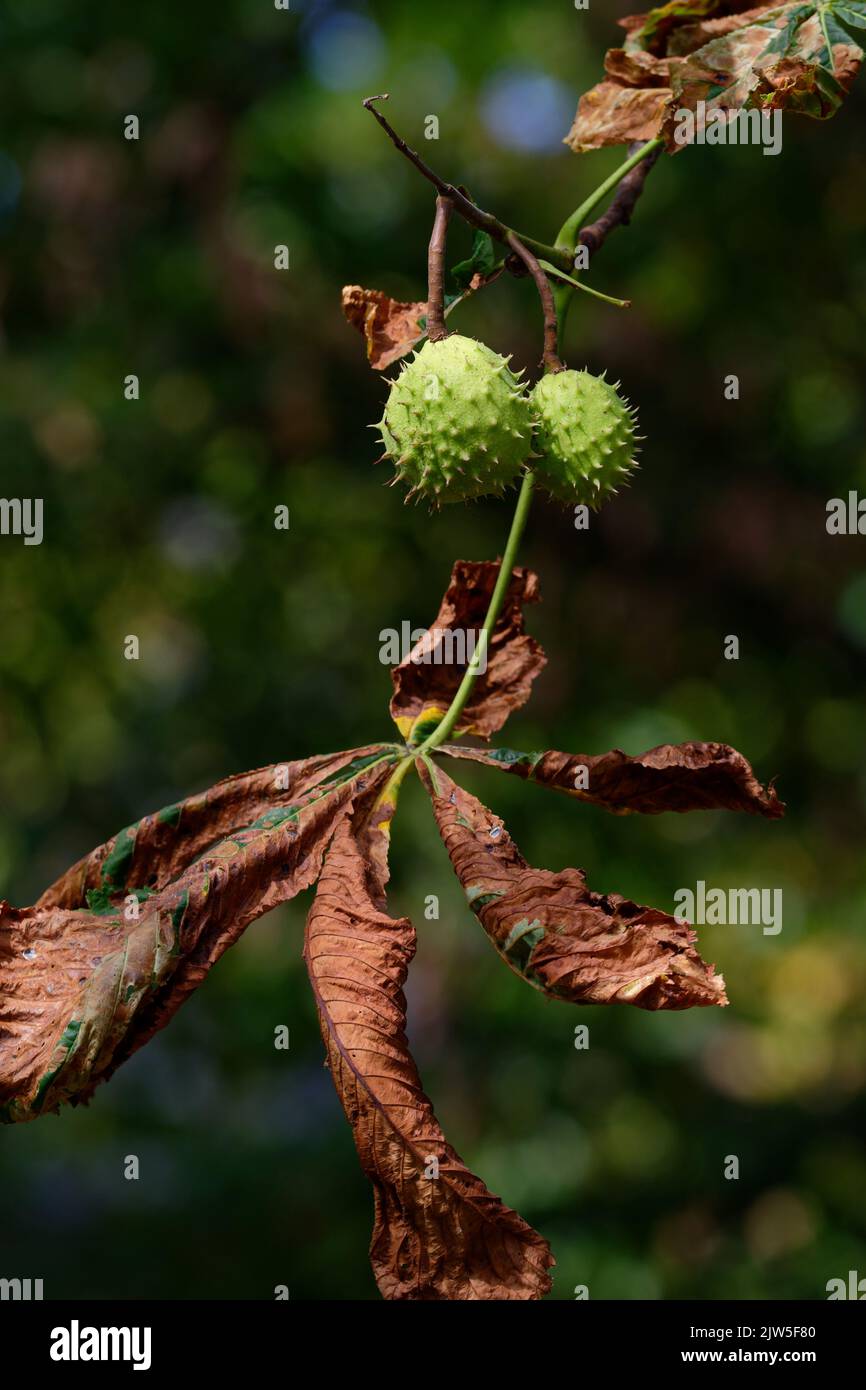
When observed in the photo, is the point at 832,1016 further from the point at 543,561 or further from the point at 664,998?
the point at 664,998

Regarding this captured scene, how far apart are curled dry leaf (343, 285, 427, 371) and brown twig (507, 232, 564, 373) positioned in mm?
113

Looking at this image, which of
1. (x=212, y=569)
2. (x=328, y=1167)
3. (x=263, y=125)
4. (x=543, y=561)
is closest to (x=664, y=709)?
(x=543, y=561)

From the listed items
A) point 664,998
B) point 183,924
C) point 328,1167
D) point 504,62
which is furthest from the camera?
point 328,1167

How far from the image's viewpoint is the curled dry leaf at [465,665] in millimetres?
1227

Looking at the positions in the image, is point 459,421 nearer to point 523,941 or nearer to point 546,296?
point 546,296

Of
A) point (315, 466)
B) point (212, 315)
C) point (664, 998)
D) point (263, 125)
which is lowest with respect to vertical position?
point (664, 998)

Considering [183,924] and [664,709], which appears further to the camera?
[664,709]

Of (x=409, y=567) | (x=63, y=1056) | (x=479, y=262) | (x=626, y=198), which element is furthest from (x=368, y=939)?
(x=409, y=567)

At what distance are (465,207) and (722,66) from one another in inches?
11.4

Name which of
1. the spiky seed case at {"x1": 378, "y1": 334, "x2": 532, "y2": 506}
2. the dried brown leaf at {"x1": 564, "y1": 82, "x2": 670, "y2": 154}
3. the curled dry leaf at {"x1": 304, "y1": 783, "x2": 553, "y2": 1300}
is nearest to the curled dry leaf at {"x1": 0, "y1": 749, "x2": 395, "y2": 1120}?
the curled dry leaf at {"x1": 304, "y1": 783, "x2": 553, "y2": 1300}

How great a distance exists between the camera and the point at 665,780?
1.09 meters

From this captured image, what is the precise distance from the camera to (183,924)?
3.31 feet

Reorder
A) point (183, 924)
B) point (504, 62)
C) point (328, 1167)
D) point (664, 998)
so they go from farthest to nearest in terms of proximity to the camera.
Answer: point (328, 1167)
point (504, 62)
point (183, 924)
point (664, 998)

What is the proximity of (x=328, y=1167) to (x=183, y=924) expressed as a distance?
276cm
